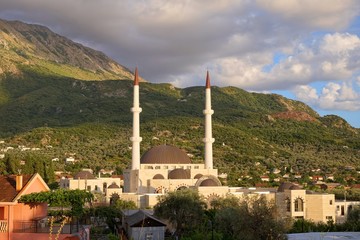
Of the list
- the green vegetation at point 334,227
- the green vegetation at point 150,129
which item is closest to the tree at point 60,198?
the green vegetation at point 334,227

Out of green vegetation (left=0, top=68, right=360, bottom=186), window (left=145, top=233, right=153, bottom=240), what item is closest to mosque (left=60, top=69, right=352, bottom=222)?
window (left=145, top=233, right=153, bottom=240)

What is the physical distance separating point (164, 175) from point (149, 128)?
61838 millimetres

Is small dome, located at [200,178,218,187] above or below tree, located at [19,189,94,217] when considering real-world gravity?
above

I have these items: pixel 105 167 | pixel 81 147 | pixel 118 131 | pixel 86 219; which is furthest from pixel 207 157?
Answer: pixel 118 131

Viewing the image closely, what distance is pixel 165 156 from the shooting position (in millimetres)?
57656

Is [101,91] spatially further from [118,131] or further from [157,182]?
[157,182]

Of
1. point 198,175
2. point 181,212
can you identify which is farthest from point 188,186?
point 181,212

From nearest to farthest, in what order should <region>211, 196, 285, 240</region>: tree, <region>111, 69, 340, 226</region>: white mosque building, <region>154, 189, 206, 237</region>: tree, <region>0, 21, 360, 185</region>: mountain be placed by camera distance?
<region>211, 196, 285, 240</region>: tree → <region>154, 189, 206, 237</region>: tree → <region>111, 69, 340, 226</region>: white mosque building → <region>0, 21, 360, 185</region>: mountain

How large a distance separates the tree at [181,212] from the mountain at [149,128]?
3235 cm

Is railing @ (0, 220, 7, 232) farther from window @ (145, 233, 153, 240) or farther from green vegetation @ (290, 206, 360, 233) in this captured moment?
green vegetation @ (290, 206, 360, 233)

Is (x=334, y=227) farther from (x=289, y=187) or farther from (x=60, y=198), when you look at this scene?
(x=60, y=198)

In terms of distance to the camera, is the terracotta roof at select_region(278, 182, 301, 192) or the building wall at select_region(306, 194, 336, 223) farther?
the terracotta roof at select_region(278, 182, 301, 192)

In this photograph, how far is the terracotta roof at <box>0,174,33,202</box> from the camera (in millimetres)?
24736

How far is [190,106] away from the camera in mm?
153625
